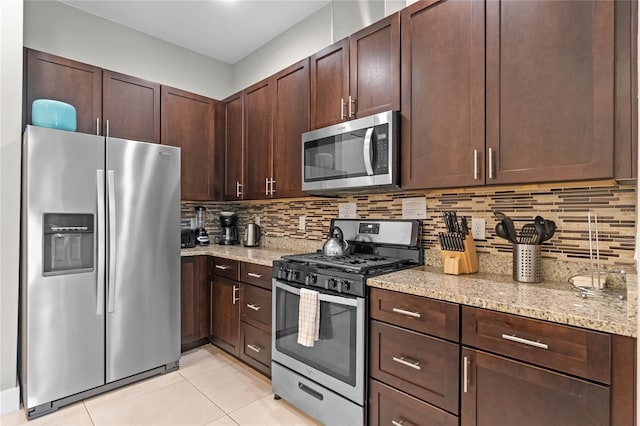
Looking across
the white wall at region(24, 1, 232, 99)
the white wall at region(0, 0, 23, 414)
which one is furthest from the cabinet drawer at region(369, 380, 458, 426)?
the white wall at region(24, 1, 232, 99)

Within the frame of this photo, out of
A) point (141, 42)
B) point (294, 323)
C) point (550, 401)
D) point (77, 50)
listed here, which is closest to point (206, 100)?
point (141, 42)

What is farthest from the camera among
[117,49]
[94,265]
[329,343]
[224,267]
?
[117,49]

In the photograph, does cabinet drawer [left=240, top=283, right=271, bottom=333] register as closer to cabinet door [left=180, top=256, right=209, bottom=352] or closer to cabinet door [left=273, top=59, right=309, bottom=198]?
cabinet door [left=180, top=256, right=209, bottom=352]

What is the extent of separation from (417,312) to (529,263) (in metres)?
0.59

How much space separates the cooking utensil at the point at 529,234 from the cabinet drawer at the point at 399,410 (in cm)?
87

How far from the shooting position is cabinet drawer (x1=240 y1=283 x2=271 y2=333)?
2.36 m

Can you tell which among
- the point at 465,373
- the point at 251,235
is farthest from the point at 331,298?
the point at 251,235

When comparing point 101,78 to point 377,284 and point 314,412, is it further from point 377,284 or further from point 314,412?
point 314,412

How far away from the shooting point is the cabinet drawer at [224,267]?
105 inches

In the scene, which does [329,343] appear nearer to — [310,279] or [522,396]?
[310,279]

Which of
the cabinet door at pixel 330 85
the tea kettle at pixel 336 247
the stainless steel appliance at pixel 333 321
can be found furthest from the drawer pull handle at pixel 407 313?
the cabinet door at pixel 330 85

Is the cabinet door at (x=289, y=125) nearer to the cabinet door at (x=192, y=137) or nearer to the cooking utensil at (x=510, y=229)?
the cabinet door at (x=192, y=137)

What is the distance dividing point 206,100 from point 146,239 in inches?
61.8

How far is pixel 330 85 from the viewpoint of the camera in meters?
2.31
